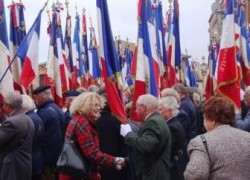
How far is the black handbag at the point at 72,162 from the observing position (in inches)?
208

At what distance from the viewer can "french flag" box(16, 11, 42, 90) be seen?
845 cm

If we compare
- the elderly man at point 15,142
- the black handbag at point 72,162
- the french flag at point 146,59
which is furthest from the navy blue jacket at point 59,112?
the black handbag at point 72,162

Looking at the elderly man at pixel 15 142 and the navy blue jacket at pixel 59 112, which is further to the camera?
the navy blue jacket at pixel 59 112

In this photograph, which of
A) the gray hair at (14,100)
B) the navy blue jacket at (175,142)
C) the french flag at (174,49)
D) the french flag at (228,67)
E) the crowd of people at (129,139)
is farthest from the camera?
the french flag at (174,49)

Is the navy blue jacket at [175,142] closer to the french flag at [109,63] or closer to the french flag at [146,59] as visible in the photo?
the french flag at [109,63]

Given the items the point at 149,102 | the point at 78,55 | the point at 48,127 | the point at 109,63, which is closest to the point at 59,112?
the point at 48,127

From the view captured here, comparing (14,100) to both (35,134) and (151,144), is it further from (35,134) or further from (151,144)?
(151,144)

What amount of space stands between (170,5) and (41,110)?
7262mm

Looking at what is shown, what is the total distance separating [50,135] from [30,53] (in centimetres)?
156

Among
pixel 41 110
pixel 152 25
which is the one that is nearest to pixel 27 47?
pixel 41 110

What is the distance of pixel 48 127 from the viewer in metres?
7.96

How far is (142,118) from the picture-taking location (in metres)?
6.01

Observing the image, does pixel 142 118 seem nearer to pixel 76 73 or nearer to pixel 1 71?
pixel 1 71

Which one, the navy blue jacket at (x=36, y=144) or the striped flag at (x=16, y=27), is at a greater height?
the striped flag at (x=16, y=27)
